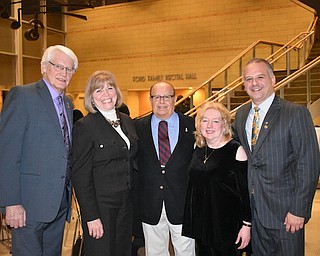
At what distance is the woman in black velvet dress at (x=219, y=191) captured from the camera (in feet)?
7.77

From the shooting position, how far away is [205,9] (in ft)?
37.3

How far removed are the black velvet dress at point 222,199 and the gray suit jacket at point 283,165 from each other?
0.10 meters

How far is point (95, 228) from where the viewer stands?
7.45 ft

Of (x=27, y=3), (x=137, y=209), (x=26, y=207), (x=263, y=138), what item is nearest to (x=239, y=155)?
(x=263, y=138)

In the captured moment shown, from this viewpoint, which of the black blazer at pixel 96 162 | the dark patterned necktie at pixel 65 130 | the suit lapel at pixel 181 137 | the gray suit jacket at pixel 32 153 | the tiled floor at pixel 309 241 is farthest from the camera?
the tiled floor at pixel 309 241

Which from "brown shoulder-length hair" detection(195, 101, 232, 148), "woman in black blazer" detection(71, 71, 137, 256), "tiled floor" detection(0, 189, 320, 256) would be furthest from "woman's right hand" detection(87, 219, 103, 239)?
"tiled floor" detection(0, 189, 320, 256)

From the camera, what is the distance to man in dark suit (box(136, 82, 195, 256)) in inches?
104

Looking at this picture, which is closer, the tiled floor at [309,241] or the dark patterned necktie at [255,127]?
the dark patterned necktie at [255,127]

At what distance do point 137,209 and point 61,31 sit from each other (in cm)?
1257

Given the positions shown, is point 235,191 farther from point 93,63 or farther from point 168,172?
point 93,63

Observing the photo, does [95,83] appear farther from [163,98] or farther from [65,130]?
[163,98]

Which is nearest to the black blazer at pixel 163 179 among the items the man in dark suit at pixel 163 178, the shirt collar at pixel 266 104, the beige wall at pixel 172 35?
the man in dark suit at pixel 163 178

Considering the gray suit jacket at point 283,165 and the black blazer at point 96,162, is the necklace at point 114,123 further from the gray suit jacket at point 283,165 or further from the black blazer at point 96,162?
the gray suit jacket at point 283,165

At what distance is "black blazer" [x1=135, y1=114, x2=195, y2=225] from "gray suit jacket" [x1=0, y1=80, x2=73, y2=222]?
629 mm
